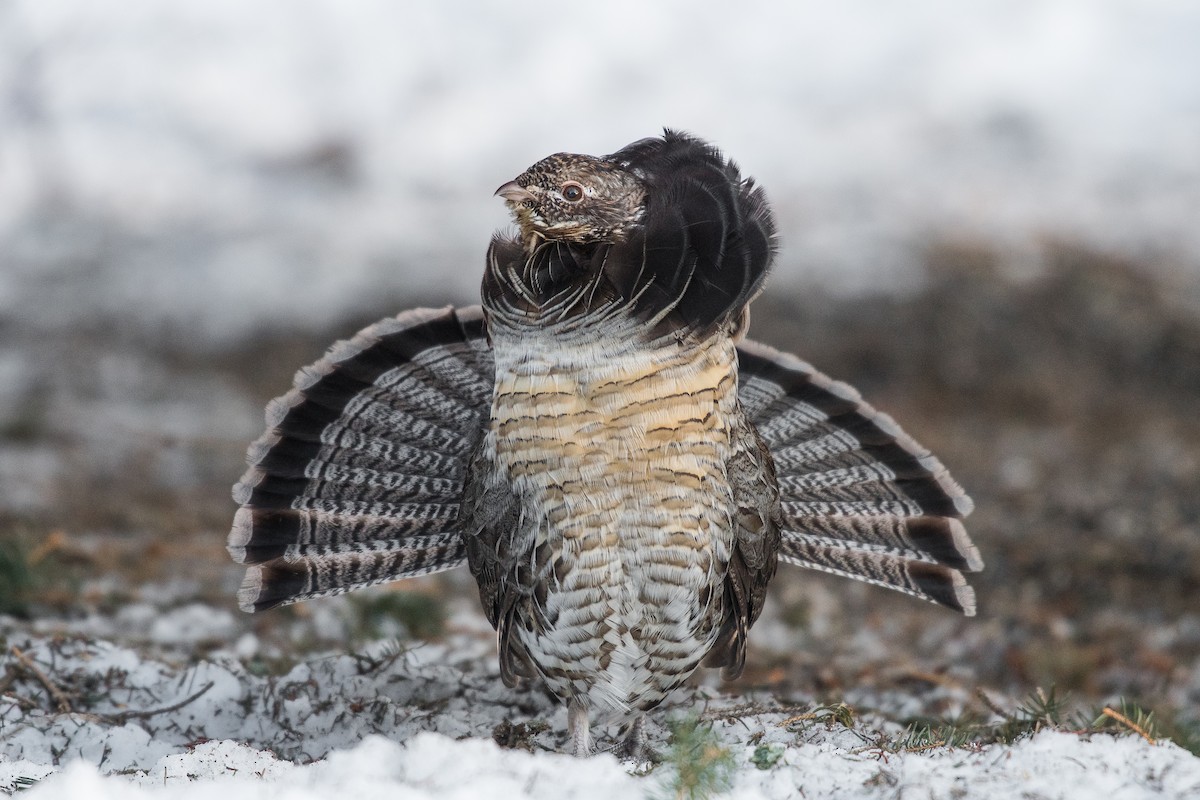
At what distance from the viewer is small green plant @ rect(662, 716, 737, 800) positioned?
254 cm

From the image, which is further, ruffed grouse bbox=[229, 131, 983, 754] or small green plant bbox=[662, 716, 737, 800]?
ruffed grouse bbox=[229, 131, 983, 754]

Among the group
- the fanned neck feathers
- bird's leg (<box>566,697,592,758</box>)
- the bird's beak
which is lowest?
bird's leg (<box>566,697,592,758</box>)

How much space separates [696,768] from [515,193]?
5.56ft

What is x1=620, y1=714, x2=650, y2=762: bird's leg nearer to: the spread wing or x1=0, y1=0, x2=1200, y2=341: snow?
the spread wing

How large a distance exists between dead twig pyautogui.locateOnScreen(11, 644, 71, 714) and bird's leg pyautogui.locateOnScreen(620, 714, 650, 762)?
76.8 inches

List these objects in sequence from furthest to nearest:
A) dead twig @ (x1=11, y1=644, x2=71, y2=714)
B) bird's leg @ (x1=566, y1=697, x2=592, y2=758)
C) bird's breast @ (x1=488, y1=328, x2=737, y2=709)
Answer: dead twig @ (x1=11, y1=644, x2=71, y2=714) < bird's leg @ (x1=566, y1=697, x2=592, y2=758) < bird's breast @ (x1=488, y1=328, x2=737, y2=709)

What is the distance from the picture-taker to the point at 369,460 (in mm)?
4172

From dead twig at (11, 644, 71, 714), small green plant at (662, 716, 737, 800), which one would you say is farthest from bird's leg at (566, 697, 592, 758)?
dead twig at (11, 644, 71, 714)

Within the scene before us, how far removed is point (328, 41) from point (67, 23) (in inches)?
108

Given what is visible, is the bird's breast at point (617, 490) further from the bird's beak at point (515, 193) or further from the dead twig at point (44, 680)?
the dead twig at point (44, 680)

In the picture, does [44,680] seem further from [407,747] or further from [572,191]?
[572,191]

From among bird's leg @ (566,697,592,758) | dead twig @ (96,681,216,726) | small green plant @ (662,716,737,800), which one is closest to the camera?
small green plant @ (662,716,737,800)

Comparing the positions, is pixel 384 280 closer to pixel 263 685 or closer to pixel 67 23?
pixel 67 23

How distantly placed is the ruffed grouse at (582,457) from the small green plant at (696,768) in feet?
2.25
